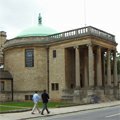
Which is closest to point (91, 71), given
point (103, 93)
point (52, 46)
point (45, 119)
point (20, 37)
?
point (103, 93)

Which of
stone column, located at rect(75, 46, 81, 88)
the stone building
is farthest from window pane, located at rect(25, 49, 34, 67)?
stone column, located at rect(75, 46, 81, 88)

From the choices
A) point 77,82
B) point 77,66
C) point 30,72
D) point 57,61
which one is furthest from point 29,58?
point 77,82

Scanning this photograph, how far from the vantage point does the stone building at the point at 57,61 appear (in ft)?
148

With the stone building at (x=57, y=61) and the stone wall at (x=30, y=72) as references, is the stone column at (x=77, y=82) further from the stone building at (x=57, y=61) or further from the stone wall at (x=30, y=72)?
the stone wall at (x=30, y=72)

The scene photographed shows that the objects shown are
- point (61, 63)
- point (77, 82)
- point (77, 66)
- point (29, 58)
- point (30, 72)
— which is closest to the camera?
point (77, 82)

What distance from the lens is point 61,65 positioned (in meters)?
46.6

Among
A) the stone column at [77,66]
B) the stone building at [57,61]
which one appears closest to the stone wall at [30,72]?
the stone building at [57,61]

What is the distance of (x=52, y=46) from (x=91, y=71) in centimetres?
787

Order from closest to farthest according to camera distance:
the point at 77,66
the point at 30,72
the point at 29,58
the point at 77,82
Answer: the point at 77,82
the point at 77,66
the point at 30,72
the point at 29,58

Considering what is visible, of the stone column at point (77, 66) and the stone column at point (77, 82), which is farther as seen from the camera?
the stone column at point (77, 66)

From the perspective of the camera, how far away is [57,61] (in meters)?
47.2

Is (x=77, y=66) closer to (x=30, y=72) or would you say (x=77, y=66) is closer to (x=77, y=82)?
(x=77, y=82)

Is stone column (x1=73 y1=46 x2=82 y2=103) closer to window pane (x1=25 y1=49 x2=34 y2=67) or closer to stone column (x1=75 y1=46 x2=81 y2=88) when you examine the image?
stone column (x1=75 y1=46 x2=81 y2=88)

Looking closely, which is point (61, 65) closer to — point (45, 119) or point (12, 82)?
point (12, 82)
